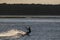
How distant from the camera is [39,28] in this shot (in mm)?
934

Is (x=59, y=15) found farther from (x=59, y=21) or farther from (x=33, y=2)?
(x=33, y=2)

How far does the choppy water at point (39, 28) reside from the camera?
0.93 m

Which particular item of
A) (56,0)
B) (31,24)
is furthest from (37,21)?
(56,0)

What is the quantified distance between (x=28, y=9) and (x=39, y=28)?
11 centimetres

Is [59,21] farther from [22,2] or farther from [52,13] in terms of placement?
[22,2]

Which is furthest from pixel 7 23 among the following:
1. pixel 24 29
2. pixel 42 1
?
pixel 42 1

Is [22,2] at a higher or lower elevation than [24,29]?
higher

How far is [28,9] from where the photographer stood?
889 millimetres

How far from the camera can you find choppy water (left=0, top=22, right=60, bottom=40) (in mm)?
926

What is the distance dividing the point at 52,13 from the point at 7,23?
0.71 feet

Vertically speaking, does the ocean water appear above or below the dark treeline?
below

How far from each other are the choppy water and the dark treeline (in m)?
0.06

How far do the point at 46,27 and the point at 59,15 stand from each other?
8cm

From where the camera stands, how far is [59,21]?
0.94 m
